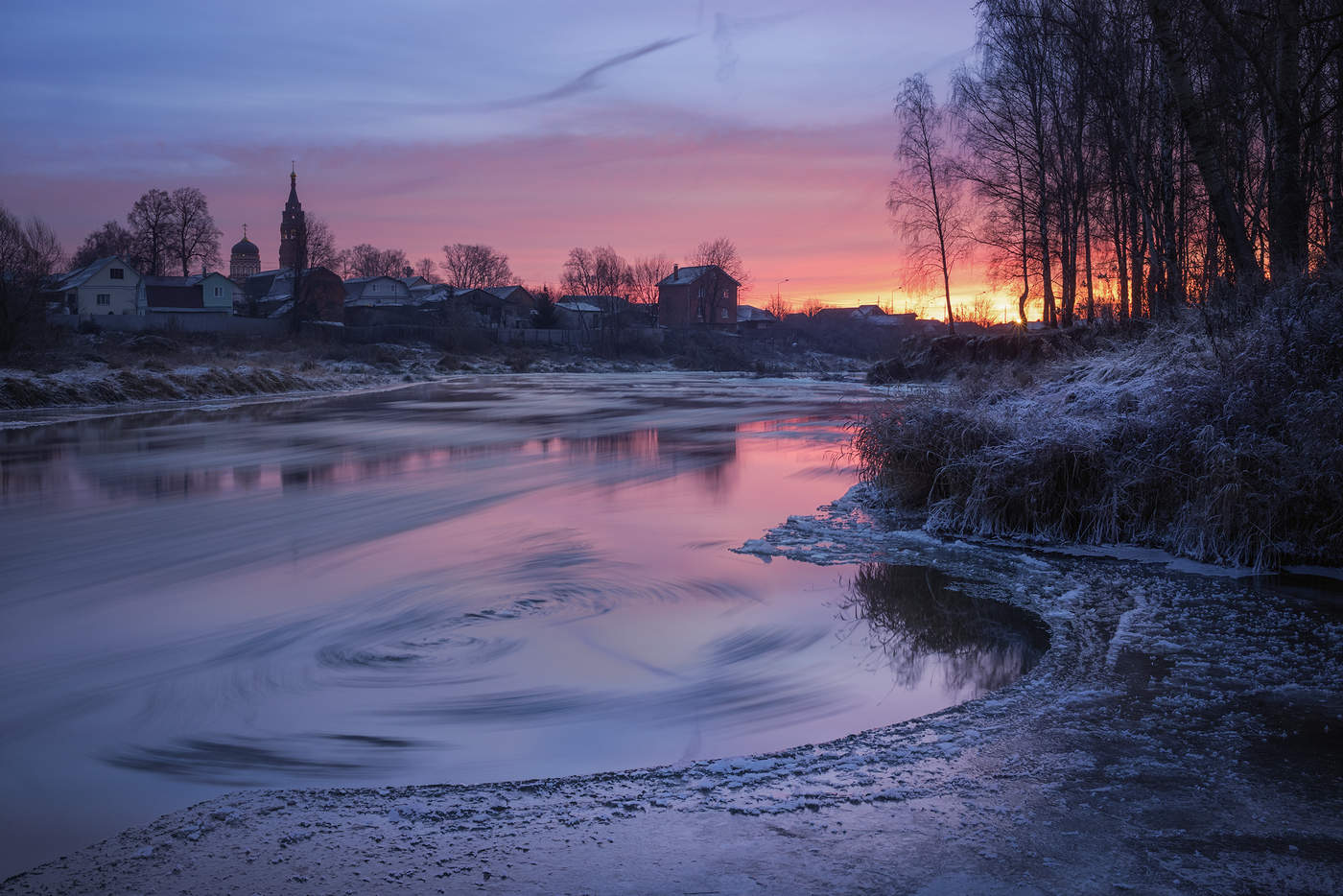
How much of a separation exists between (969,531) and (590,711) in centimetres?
546

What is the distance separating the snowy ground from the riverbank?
28764 millimetres

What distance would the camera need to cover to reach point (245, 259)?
14338cm

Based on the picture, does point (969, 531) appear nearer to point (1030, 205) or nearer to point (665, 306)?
point (1030, 205)

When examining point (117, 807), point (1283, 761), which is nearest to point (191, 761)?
point (117, 807)

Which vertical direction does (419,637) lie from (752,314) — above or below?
below

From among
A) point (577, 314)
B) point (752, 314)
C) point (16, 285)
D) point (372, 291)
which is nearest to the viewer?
point (16, 285)

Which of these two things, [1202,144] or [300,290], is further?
[300,290]

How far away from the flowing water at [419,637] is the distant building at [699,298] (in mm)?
100642

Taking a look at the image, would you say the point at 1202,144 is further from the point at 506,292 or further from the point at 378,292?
the point at 506,292

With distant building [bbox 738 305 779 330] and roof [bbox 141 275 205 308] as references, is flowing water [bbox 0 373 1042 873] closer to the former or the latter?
roof [bbox 141 275 205 308]

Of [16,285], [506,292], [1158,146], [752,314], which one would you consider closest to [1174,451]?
[1158,146]

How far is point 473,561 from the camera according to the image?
29.1ft

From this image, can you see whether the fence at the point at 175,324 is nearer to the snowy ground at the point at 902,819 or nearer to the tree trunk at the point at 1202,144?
the tree trunk at the point at 1202,144

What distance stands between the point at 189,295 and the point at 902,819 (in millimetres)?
93609
